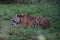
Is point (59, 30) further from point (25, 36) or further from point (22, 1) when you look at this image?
point (22, 1)

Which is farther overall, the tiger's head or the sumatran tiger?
the tiger's head

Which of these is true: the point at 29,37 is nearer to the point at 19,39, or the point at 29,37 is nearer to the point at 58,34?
the point at 19,39

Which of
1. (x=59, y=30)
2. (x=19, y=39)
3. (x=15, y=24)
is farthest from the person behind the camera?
(x=15, y=24)

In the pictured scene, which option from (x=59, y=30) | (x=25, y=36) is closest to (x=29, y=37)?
(x=25, y=36)

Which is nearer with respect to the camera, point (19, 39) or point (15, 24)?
point (19, 39)

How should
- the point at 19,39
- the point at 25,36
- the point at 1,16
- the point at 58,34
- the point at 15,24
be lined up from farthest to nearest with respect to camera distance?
the point at 1,16
the point at 15,24
the point at 58,34
the point at 25,36
the point at 19,39

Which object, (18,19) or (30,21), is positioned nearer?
(30,21)

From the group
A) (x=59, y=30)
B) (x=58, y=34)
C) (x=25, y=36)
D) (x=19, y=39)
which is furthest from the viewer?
(x=59, y=30)

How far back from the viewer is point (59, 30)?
24.7 ft

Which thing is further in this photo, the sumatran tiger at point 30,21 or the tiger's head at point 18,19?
the tiger's head at point 18,19

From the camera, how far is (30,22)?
816 centimetres

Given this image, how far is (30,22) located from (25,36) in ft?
5.70

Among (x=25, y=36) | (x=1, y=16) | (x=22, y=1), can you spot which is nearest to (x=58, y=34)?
(x=25, y=36)

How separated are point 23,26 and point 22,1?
24.6ft
